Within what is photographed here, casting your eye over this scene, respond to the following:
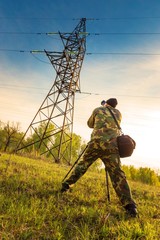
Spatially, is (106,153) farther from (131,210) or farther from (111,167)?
(131,210)

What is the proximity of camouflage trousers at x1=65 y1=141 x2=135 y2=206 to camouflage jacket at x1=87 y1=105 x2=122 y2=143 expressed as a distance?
18cm

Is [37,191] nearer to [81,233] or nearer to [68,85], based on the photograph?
[81,233]

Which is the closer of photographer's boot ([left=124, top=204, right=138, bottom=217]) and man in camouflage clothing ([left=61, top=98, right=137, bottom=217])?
photographer's boot ([left=124, top=204, right=138, bottom=217])

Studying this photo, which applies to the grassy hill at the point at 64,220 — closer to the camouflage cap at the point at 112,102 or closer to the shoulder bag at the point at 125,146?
the shoulder bag at the point at 125,146

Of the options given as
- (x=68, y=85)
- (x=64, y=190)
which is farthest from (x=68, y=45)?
(x=64, y=190)

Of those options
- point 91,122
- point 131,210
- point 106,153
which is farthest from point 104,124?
point 131,210

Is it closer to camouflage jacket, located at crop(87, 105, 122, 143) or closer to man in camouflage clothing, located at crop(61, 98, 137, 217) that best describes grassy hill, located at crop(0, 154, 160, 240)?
man in camouflage clothing, located at crop(61, 98, 137, 217)

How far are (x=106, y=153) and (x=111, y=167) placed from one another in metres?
0.29

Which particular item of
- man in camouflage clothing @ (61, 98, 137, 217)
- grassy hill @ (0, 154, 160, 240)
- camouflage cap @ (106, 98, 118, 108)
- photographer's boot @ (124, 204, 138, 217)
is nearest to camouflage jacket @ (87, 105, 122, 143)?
man in camouflage clothing @ (61, 98, 137, 217)

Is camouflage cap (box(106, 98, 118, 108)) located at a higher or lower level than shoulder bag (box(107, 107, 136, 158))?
higher

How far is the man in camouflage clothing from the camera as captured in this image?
12.1ft

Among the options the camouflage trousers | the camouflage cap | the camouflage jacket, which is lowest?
the camouflage trousers

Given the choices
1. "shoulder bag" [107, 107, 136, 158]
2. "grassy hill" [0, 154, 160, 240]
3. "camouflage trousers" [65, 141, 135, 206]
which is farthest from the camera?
"shoulder bag" [107, 107, 136, 158]

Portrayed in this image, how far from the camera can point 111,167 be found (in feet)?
12.9
